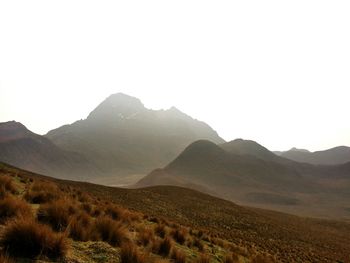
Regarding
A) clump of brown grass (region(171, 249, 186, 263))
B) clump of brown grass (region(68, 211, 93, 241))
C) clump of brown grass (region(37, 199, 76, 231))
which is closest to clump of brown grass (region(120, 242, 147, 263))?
clump of brown grass (region(68, 211, 93, 241))

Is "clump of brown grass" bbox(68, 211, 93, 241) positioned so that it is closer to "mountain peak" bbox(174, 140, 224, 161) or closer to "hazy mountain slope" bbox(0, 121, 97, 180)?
"mountain peak" bbox(174, 140, 224, 161)

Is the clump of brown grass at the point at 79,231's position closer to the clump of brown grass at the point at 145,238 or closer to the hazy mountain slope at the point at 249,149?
the clump of brown grass at the point at 145,238

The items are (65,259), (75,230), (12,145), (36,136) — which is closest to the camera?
(65,259)

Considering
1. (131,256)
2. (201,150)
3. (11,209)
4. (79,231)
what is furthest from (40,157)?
(131,256)

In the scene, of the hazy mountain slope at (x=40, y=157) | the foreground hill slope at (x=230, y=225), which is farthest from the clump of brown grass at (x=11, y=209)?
the hazy mountain slope at (x=40, y=157)

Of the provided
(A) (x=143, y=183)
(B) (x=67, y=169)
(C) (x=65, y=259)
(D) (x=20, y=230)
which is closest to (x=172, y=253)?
(C) (x=65, y=259)

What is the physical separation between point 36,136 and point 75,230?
206m

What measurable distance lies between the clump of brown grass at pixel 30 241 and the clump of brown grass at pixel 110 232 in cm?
187

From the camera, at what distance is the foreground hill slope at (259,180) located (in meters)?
105

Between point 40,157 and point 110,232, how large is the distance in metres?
184

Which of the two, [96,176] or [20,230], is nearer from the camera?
[20,230]

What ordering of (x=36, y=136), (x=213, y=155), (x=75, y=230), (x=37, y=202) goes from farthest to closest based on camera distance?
1. (x=36, y=136)
2. (x=213, y=155)
3. (x=37, y=202)
4. (x=75, y=230)

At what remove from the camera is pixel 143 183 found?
115 meters

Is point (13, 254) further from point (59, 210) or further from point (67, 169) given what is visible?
point (67, 169)
